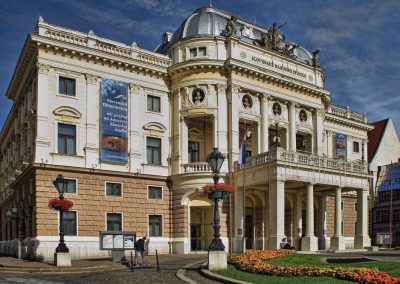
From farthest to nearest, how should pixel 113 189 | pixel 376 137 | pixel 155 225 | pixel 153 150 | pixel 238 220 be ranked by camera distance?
pixel 376 137, pixel 153 150, pixel 155 225, pixel 238 220, pixel 113 189

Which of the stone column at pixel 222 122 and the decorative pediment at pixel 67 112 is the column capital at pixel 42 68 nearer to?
the decorative pediment at pixel 67 112

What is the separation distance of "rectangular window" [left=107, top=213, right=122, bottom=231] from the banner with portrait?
2932 cm

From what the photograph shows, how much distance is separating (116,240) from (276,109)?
22.5 meters

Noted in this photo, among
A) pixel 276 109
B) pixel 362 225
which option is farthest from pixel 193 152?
pixel 362 225

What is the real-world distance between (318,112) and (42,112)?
86.0ft

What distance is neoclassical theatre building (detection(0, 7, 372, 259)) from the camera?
3856 cm

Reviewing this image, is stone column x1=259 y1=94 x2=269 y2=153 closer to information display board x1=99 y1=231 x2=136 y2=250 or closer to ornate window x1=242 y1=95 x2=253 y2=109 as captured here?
ornate window x1=242 y1=95 x2=253 y2=109

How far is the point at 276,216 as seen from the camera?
126 ft

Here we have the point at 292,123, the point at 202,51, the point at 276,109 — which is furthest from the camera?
the point at 292,123

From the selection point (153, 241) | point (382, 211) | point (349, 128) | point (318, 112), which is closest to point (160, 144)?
point (153, 241)

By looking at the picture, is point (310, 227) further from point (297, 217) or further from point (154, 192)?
point (154, 192)

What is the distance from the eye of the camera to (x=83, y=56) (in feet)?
132

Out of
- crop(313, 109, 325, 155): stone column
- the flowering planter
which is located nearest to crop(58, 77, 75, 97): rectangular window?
the flowering planter

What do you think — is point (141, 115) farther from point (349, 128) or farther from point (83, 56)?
point (349, 128)
